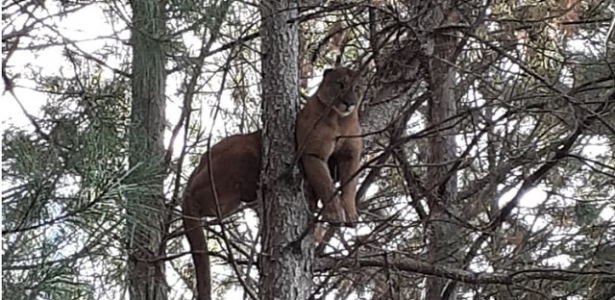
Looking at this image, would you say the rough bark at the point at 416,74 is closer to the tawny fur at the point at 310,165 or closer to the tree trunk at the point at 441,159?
the tree trunk at the point at 441,159

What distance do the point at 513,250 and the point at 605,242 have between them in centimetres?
62

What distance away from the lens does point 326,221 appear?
9.51ft

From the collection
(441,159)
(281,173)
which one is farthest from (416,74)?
(441,159)

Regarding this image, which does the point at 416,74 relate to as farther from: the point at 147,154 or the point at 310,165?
the point at 147,154

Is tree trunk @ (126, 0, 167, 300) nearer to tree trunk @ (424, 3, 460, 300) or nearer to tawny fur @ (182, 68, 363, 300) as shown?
tawny fur @ (182, 68, 363, 300)

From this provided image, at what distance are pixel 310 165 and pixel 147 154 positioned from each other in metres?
0.67

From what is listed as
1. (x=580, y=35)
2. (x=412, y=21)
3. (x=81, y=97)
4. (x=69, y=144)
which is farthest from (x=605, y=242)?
(x=69, y=144)

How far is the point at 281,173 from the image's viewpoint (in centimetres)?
293

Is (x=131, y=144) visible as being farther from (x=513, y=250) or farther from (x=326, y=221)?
(x=513, y=250)

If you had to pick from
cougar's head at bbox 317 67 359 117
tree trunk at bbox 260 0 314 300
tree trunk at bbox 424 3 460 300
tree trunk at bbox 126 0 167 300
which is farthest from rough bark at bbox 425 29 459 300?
tree trunk at bbox 126 0 167 300

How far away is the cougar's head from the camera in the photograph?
10.1 ft

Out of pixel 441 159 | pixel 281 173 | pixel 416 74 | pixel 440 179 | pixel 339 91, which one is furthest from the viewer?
pixel 441 159

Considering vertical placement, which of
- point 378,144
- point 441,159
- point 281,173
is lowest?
point 281,173

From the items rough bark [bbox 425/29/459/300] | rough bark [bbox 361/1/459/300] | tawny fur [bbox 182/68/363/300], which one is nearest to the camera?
tawny fur [bbox 182/68/363/300]
